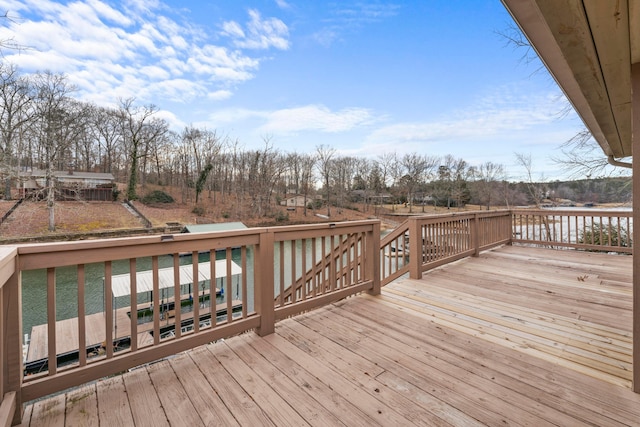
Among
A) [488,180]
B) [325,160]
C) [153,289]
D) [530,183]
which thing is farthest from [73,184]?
[488,180]

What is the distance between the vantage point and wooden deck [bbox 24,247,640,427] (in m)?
1.42

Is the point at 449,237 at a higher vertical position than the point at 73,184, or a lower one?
lower

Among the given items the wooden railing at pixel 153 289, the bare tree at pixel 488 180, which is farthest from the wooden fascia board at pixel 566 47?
the bare tree at pixel 488 180

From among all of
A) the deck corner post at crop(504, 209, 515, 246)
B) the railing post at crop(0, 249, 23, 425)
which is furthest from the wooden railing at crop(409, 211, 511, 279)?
the railing post at crop(0, 249, 23, 425)

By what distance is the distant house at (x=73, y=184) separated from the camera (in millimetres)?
15808

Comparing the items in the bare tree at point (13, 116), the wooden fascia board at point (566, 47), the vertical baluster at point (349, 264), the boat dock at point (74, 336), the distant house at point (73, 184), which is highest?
the bare tree at point (13, 116)

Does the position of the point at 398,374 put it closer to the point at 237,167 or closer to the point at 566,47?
the point at 566,47

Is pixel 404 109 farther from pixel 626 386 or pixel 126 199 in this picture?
pixel 126 199

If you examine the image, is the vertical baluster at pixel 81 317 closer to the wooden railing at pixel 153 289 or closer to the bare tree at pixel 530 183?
the wooden railing at pixel 153 289

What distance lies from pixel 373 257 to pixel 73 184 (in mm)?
22876

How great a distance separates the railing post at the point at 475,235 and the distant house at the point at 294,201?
71.5 ft

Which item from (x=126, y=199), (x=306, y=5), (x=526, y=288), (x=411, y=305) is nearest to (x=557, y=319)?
(x=526, y=288)

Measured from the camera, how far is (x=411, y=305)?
2.90m

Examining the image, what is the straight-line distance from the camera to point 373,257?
3.10 m
